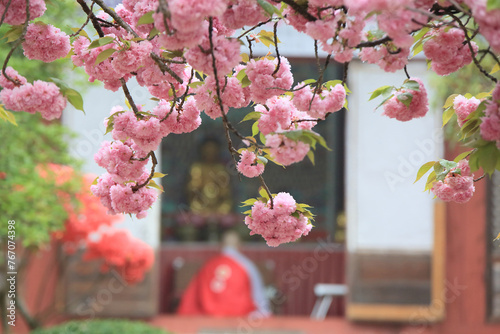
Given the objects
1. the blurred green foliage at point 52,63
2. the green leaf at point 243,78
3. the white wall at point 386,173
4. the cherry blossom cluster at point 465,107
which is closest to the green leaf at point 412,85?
the cherry blossom cluster at point 465,107

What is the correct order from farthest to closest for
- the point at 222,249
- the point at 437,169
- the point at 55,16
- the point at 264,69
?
the point at 222,249, the point at 55,16, the point at 437,169, the point at 264,69

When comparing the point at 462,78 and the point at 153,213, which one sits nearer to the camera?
the point at 462,78

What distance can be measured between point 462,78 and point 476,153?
297 centimetres

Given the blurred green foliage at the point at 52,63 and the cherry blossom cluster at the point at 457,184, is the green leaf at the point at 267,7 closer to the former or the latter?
the cherry blossom cluster at the point at 457,184

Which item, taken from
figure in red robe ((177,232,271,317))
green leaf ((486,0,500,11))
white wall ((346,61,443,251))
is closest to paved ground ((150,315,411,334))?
figure in red robe ((177,232,271,317))

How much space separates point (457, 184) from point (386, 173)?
345cm

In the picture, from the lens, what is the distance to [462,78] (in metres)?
3.80

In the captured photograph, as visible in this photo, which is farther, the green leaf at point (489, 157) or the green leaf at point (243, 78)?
the green leaf at point (243, 78)

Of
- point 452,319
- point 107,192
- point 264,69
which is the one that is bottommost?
point 452,319

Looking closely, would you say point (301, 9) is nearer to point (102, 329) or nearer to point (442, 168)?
point (442, 168)

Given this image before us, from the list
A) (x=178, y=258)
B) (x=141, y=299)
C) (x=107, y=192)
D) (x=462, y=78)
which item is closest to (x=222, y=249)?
(x=178, y=258)

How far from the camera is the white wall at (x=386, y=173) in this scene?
465 centimetres

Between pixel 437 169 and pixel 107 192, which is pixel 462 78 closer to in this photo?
pixel 437 169

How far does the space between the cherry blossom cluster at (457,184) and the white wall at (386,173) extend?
3380 millimetres
